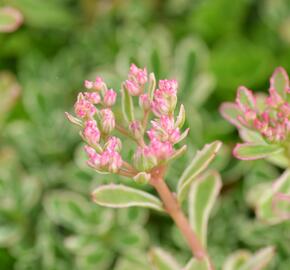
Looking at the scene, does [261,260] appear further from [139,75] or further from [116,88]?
[116,88]

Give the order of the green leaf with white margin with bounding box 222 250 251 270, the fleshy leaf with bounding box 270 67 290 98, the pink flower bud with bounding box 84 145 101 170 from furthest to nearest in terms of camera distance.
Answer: the green leaf with white margin with bounding box 222 250 251 270 → the fleshy leaf with bounding box 270 67 290 98 → the pink flower bud with bounding box 84 145 101 170

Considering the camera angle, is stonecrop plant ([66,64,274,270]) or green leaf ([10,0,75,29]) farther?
Result: green leaf ([10,0,75,29])

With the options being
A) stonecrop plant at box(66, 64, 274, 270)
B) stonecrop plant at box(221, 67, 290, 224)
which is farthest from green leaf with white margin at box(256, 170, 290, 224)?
stonecrop plant at box(66, 64, 274, 270)

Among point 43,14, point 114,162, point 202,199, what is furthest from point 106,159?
point 43,14

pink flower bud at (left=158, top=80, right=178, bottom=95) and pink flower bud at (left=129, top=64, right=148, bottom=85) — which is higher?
pink flower bud at (left=129, top=64, right=148, bottom=85)

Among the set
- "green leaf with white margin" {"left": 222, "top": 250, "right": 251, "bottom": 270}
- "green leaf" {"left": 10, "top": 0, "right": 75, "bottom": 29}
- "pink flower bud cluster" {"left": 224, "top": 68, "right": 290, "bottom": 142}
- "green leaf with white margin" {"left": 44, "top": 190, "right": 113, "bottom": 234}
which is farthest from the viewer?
"green leaf" {"left": 10, "top": 0, "right": 75, "bottom": 29}

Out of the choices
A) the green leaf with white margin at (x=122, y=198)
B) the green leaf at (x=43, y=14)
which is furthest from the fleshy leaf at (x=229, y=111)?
the green leaf at (x=43, y=14)

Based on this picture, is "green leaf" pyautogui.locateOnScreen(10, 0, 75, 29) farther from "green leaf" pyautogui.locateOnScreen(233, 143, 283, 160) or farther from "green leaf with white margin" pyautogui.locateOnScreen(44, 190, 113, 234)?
"green leaf" pyautogui.locateOnScreen(233, 143, 283, 160)
